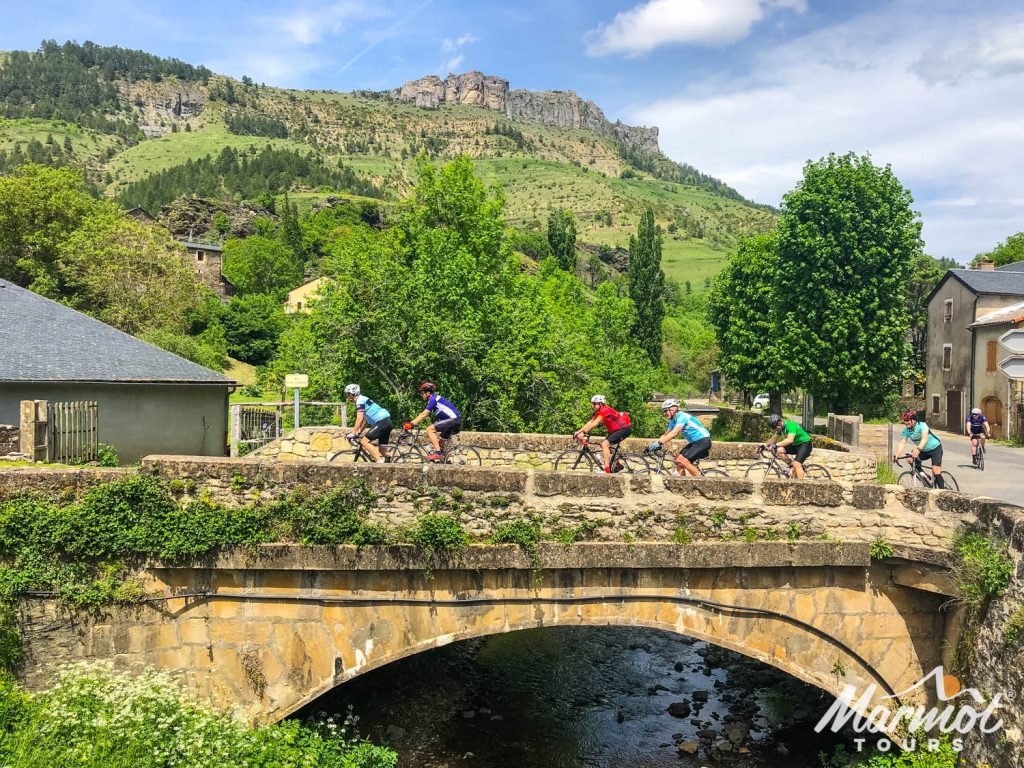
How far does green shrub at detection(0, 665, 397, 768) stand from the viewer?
7852 mm

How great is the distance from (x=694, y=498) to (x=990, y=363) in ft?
109

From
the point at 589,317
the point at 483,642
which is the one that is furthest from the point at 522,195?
the point at 483,642

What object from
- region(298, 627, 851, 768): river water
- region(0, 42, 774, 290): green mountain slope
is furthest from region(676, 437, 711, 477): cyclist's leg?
region(0, 42, 774, 290): green mountain slope

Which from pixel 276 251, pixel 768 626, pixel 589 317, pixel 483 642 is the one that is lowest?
pixel 483 642

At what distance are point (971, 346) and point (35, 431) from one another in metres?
40.2

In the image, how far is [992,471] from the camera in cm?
2020

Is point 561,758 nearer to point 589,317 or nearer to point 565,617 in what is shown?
point 565,617

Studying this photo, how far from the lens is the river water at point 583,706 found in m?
12.2

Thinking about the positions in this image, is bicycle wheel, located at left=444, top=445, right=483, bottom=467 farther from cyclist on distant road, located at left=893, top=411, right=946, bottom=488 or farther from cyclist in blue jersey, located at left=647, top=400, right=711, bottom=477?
cyclist on distant road, located at left=893, top=411, right=946, bottom=488

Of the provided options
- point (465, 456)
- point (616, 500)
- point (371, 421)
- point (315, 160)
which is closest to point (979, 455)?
point (465, 456)

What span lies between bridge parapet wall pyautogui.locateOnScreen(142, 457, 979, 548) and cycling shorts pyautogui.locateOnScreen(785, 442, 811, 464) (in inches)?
141

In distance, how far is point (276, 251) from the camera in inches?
3253

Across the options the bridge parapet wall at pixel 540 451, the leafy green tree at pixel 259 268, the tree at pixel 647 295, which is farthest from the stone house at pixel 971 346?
the leafy green tree at pixel 259 268

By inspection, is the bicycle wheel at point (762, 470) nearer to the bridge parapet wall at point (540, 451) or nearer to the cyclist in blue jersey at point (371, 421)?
the bridge parapet wall at point (540, 451)
